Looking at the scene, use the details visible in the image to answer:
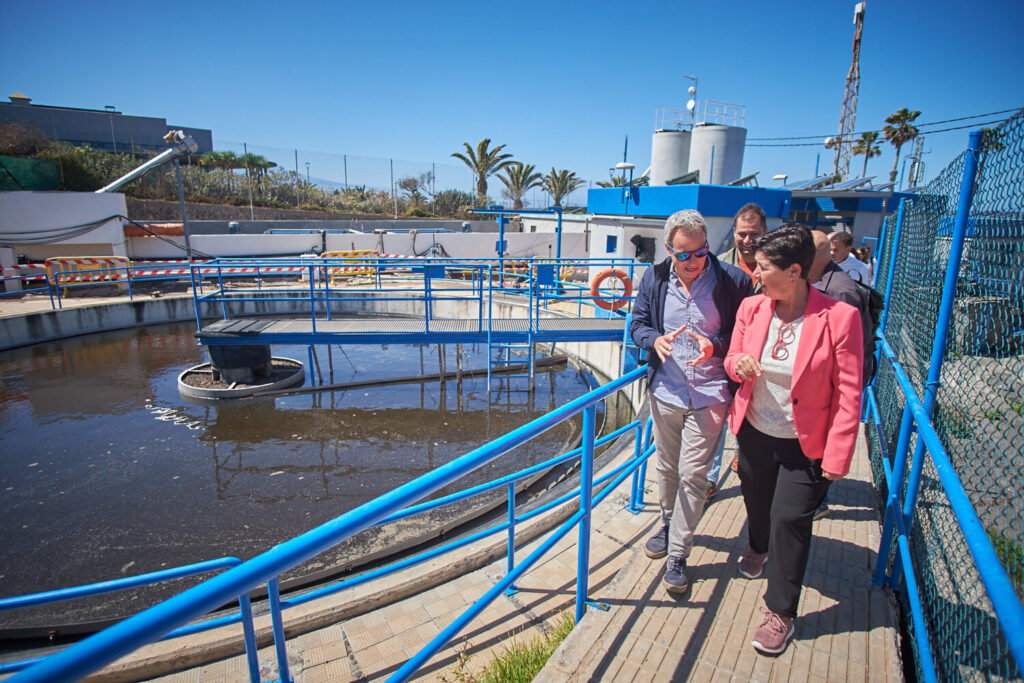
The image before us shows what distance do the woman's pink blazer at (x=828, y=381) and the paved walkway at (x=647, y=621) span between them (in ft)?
2.70

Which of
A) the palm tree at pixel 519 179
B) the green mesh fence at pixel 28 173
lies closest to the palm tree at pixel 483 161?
the palm tree at pixel 519 179

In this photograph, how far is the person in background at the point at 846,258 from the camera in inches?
147

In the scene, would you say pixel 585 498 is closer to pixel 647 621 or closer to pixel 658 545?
pixel 647 621

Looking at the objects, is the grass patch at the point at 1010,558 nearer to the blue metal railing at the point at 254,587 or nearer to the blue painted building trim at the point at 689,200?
the blue metal railing at the point at 254,587

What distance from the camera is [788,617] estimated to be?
2.10m

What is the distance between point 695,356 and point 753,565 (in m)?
1.07

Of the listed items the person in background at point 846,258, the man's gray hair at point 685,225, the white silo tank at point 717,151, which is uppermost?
the white silo tank at point 717,151

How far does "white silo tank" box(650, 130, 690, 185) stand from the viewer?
63.1 ft

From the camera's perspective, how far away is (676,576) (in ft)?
7.95

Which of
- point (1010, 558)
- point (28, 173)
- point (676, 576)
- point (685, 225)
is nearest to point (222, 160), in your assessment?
point (28, 173)

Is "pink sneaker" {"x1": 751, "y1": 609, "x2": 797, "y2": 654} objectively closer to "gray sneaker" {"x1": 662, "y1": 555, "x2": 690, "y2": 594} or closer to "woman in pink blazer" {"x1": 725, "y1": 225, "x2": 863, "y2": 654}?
"woman in pink blazer" {"x1": 725, "y1": 225, "x2": 863, "y2": 654}

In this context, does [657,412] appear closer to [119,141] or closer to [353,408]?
[353,408]

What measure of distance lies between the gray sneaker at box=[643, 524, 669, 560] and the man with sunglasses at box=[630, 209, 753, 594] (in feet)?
0.82

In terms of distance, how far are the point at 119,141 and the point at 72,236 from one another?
26643 mm
